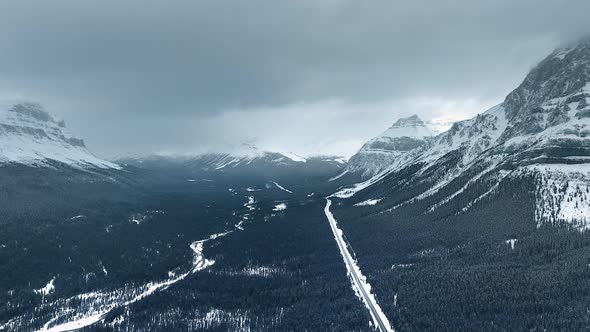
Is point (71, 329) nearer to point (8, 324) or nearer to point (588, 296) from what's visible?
point (8, 324)

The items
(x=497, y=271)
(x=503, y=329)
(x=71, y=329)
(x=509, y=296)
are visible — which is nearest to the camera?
(x=503, y=329)

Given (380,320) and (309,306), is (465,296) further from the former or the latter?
(309,306)

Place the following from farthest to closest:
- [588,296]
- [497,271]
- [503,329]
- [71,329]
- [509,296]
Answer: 1. [497,271]
2. [71,329]
3. [509,296]
4. [588,296]
5. [503,329]

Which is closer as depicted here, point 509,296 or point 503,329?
point 503,329

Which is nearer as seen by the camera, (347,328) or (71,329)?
(347,328)

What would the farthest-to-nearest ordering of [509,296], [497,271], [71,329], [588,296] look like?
[497,271]
[71,329]
[509,296]
[588,296]

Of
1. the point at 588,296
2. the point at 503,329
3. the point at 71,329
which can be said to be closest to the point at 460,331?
the point at 503,329

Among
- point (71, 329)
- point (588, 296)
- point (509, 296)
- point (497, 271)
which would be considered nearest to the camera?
point (588, 296)

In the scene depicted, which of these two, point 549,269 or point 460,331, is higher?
point 549,269

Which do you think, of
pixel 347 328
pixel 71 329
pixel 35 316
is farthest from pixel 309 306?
pixel 35 316
